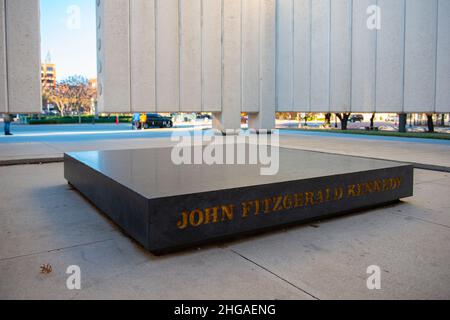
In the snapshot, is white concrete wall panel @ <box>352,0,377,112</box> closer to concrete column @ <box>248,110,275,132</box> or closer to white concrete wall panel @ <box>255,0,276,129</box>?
white concrete wall panel @ <box>255,0,276,129</box>

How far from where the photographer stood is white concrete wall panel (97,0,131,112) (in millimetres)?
17188

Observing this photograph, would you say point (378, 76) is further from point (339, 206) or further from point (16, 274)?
point (16, 274)

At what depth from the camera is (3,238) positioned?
437 cm

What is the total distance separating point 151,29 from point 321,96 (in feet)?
29.7

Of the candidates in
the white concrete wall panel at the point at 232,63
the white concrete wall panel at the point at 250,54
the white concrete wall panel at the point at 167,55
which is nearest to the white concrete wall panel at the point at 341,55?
the white concrete wall panel at the point at 250,54

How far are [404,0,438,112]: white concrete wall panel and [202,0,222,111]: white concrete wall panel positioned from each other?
855 cm

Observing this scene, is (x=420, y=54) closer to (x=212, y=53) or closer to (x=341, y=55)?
(x=341, y=55)

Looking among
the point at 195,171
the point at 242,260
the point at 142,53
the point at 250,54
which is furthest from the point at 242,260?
the point at 250,54

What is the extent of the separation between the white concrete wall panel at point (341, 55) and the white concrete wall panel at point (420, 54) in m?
2.93

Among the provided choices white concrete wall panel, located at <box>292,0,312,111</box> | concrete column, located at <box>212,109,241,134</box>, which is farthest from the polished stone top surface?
white concrete wall panel, located at <box>292,0,312,111</box>

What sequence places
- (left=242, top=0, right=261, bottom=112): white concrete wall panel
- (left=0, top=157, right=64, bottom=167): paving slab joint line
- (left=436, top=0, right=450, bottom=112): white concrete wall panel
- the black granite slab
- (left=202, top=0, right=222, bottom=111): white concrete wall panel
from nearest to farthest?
the black granite slab < (left=0, top=157, right=64, bottom=167): paving slab joint line < (left=436, top=0, right=450, bottom=112): white concrete wall panel < (left=202, top=0, right=222, bottom=111): white concrete wall panel < (left=242, top=0, right=261, bottom=112): white concrete wall panel

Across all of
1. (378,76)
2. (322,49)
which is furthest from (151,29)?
(378,76)

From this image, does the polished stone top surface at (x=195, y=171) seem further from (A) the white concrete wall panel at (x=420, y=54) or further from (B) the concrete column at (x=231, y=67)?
(B) the concrete column at (x=231, y=67)
